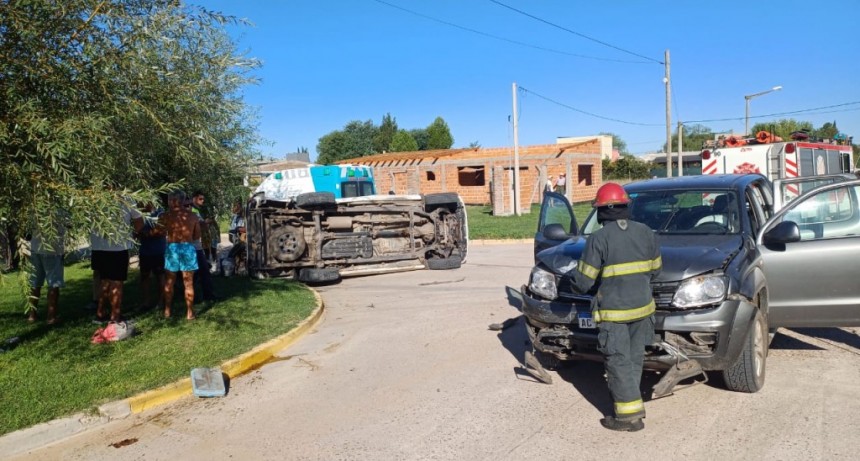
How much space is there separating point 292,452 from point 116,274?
405 cm

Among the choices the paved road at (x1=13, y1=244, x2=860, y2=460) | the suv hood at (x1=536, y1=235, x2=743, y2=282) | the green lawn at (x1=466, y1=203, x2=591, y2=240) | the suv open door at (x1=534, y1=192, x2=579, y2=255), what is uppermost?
the suv open door at (x1=534, y1=192, x2=579, y2=255)

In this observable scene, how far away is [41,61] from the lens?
5.20 m

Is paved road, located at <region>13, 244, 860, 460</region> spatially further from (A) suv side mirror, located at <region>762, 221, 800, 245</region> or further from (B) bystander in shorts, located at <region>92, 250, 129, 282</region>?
(B) bystander in shorts, located at <region>92, 250, 129, 282</region>

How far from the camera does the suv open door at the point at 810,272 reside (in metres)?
5.32

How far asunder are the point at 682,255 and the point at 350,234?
7.72 metres

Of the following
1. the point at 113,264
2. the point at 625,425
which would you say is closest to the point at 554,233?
the point at 625,425

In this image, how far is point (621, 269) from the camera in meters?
4.11

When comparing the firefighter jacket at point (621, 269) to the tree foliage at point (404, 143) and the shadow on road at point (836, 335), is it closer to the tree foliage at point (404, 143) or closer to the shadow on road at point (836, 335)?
the shadow on road at point (836, 335)

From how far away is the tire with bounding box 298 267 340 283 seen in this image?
11109 mm

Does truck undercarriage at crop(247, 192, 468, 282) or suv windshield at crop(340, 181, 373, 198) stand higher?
suv windshield at crop(340, 181, 373, 198)

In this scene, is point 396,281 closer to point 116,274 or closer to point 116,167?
point 116,274

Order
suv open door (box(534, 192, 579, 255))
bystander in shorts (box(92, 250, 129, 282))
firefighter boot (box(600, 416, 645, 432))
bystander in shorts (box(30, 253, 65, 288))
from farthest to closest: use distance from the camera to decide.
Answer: bystander in shorts (box(30, 253, 65, 288)) → bystander in shorts (box(92, 250, 129, 282)) → suv open door (box(534, 192, 579, 255)) → firefighter boot (box(600, 416, 645, 432))

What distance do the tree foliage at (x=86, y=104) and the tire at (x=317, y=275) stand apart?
4352 mm

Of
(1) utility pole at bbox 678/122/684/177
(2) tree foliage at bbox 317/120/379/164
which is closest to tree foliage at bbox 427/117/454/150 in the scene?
(2) tree foliage at bbox 317/120/379/164
